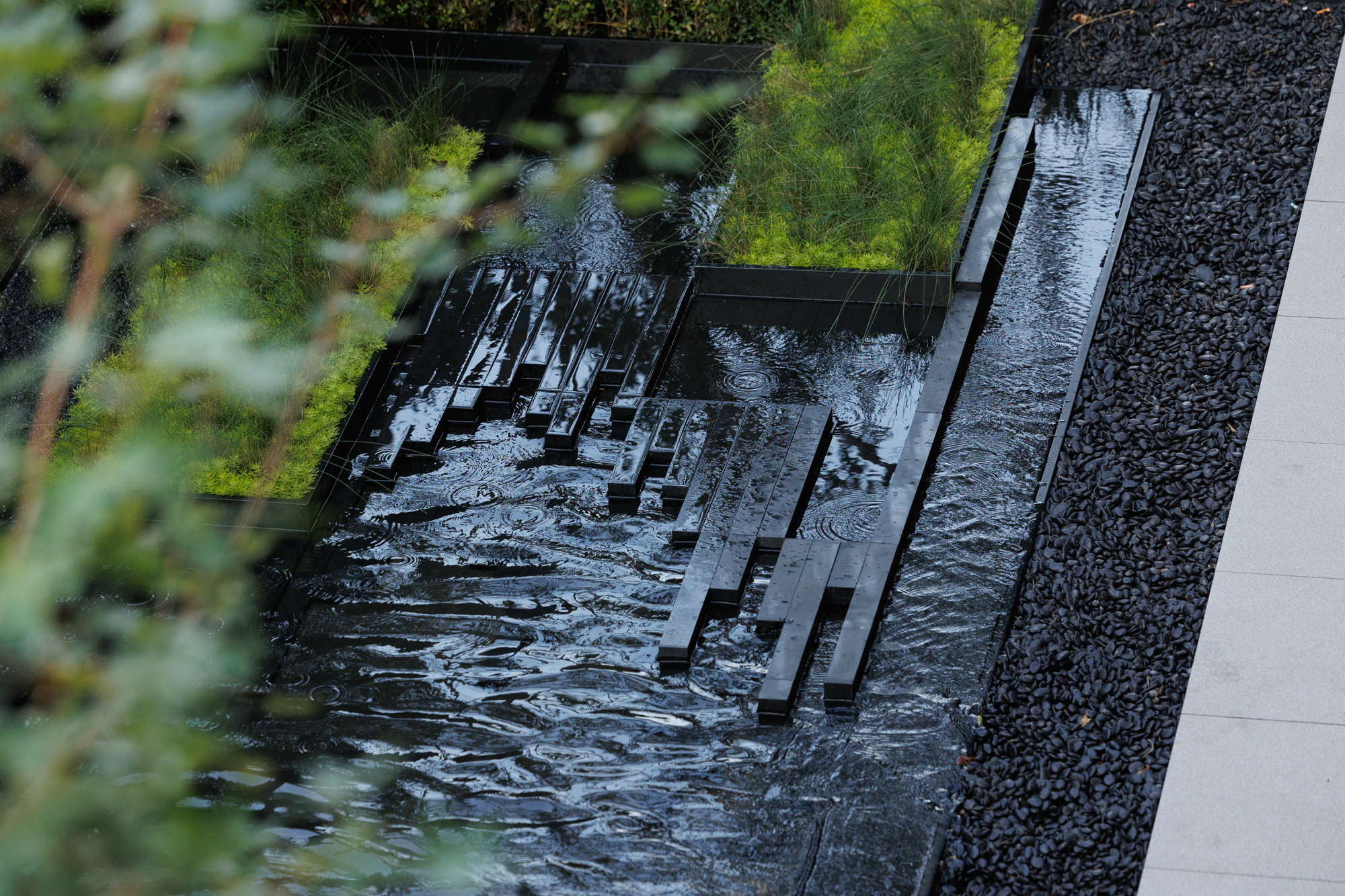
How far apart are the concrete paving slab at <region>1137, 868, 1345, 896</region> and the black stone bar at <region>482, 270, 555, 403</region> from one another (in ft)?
9.69

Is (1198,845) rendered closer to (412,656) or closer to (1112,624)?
(1112,624)

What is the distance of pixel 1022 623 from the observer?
4152mm

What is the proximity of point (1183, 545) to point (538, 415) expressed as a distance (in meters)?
2.35

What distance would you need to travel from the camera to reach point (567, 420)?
5.06m

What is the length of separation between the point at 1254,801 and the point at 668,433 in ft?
7.64

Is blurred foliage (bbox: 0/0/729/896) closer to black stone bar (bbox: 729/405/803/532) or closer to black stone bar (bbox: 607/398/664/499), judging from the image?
black stone bar (bbox: 729/405/803/532)

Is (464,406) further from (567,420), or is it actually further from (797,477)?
(797,477)

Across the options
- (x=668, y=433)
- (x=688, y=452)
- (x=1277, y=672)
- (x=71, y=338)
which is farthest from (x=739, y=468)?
(x=71, y=338)

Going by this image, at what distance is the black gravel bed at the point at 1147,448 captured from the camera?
3.62 metres

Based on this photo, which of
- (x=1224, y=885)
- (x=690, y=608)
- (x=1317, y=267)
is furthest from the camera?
(x=1317, y=267)

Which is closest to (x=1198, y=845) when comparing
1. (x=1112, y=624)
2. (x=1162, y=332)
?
(x=1112, y=624)

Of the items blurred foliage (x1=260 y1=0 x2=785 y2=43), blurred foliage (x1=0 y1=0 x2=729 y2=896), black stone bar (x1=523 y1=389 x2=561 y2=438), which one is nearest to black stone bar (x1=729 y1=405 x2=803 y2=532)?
black stone bar (x1=523 y1=389 x2=561 y2=438)

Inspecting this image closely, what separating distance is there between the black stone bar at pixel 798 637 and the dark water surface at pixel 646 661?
75 mm

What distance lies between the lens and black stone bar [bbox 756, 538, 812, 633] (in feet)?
14.0
